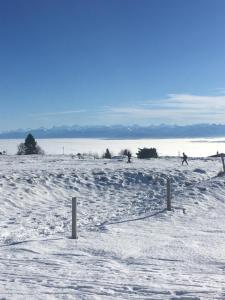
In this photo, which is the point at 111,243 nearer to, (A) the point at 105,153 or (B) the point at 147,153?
(B) the point at 147,153

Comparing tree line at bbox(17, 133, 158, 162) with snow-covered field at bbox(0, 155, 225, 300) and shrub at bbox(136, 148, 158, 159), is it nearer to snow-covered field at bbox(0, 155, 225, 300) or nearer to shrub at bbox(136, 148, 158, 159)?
shrub at bbox(136, 148, 158, 159)

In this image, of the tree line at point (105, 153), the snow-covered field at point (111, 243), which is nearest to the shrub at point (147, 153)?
the tree line at point (105, 153)

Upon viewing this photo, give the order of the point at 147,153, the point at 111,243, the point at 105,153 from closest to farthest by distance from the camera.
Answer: the point at 111,243 → the point at 147,153 → the point at 105,153

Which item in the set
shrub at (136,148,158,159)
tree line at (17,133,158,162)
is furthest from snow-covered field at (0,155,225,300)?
shrub at (136,148,158,159)

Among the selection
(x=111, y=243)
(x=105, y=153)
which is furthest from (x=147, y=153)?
(x=111, y=243)

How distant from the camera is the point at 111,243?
12945mm

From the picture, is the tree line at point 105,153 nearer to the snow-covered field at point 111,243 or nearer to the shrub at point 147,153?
the shrub at point 147,153

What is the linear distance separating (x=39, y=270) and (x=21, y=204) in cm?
1286

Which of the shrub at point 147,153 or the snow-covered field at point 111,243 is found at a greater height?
the shrub at point 147,153

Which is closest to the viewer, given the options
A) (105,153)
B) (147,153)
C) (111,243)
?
(111,243)

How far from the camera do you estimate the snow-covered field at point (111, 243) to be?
880cm

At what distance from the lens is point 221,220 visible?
17031 millimetres

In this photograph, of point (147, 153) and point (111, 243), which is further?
point (147, 153)

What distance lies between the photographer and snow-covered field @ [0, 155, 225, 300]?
8.80 m
